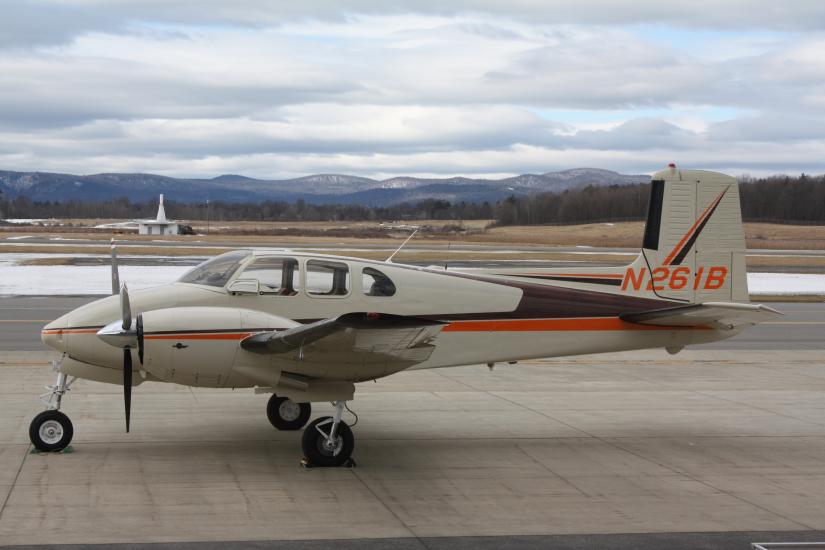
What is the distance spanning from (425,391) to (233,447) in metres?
4.83

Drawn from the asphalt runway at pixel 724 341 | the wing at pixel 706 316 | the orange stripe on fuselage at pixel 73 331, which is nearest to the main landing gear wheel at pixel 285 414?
the orange stripe on fuselage at pixel 73 331

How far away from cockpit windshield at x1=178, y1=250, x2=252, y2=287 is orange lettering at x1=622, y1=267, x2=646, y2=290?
504 centimetres

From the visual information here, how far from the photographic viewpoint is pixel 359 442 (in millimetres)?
11914

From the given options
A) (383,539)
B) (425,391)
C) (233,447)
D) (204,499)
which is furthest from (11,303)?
(383,539)

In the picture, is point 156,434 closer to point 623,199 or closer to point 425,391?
point 425,391

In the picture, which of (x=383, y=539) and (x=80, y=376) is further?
(x=80, y=376)

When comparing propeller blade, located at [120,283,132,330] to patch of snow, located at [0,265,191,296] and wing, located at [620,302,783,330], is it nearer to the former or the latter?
wing, located at [620,302,783,330]

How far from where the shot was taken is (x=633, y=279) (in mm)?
12445

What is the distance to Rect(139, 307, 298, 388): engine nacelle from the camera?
1005 cm

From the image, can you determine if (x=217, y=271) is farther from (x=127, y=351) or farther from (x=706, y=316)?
(x=706, y=316)

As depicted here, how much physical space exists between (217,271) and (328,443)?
8.09 feet

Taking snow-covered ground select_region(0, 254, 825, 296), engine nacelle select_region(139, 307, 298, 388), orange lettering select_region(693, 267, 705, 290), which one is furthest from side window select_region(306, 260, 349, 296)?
snow-covered ground select_region(0, 254, 825, 296)

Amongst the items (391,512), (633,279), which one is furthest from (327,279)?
(633,279)

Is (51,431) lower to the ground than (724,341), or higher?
higher
